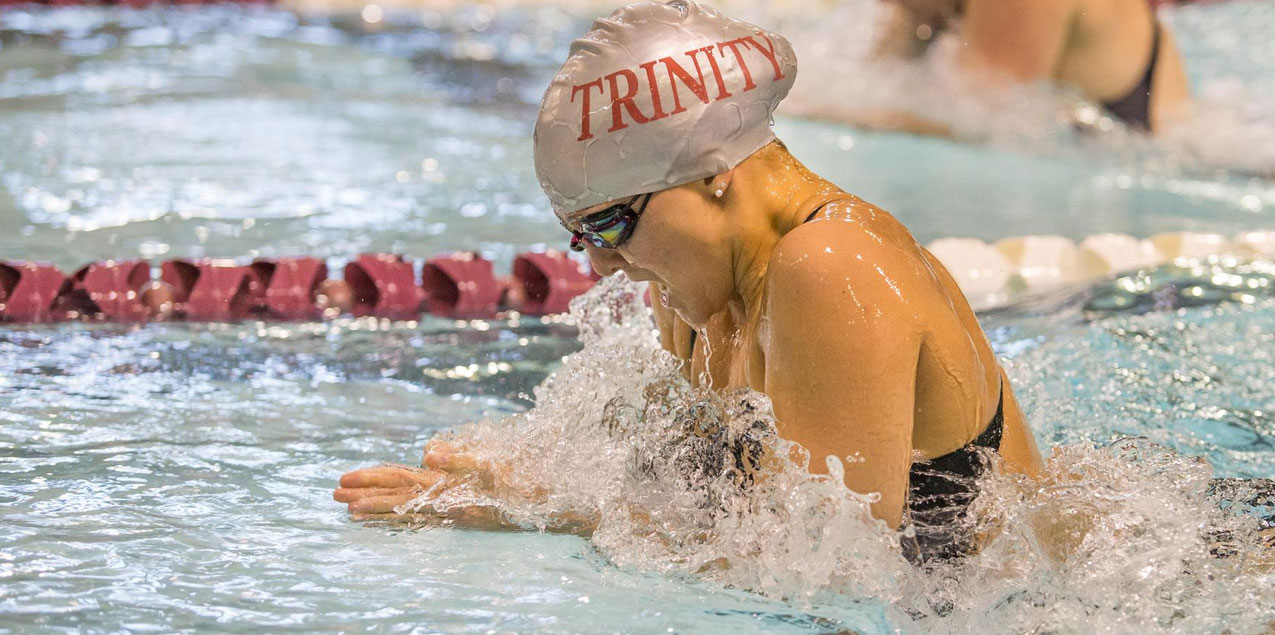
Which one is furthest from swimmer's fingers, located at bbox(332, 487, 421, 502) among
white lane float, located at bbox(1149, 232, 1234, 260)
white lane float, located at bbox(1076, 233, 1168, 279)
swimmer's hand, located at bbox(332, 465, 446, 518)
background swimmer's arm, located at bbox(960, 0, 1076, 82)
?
background swimmer's arm, located at bbox(960, 0, 1076, 82)

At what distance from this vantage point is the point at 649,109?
1.67 m

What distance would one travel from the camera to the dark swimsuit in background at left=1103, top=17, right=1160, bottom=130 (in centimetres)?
545

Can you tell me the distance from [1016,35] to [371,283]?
3.11 m

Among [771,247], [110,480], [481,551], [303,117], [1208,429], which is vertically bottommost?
[1208,429]

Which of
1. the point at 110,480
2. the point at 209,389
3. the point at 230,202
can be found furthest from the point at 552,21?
the point at 110,480

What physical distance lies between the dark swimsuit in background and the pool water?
18cm

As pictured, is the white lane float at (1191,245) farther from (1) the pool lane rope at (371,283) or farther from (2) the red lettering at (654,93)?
(2) the red lettering at (654,93)

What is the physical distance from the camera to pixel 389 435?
8.81ft

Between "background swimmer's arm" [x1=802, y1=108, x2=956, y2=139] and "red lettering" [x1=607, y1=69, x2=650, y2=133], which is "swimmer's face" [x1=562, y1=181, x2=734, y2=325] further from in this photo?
"background swimmer's arm" [x1=802, y1=108, x2=956, y2=139]

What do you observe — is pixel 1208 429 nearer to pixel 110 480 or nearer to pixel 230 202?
pixel 110 480

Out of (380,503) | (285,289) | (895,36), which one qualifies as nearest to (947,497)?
(380,503)

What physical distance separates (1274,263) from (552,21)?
6.07 metres

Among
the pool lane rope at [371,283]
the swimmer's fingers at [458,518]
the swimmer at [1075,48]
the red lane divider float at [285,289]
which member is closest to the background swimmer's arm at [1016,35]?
the swimmer at [1075,48]

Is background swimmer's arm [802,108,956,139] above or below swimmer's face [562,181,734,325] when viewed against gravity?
below
